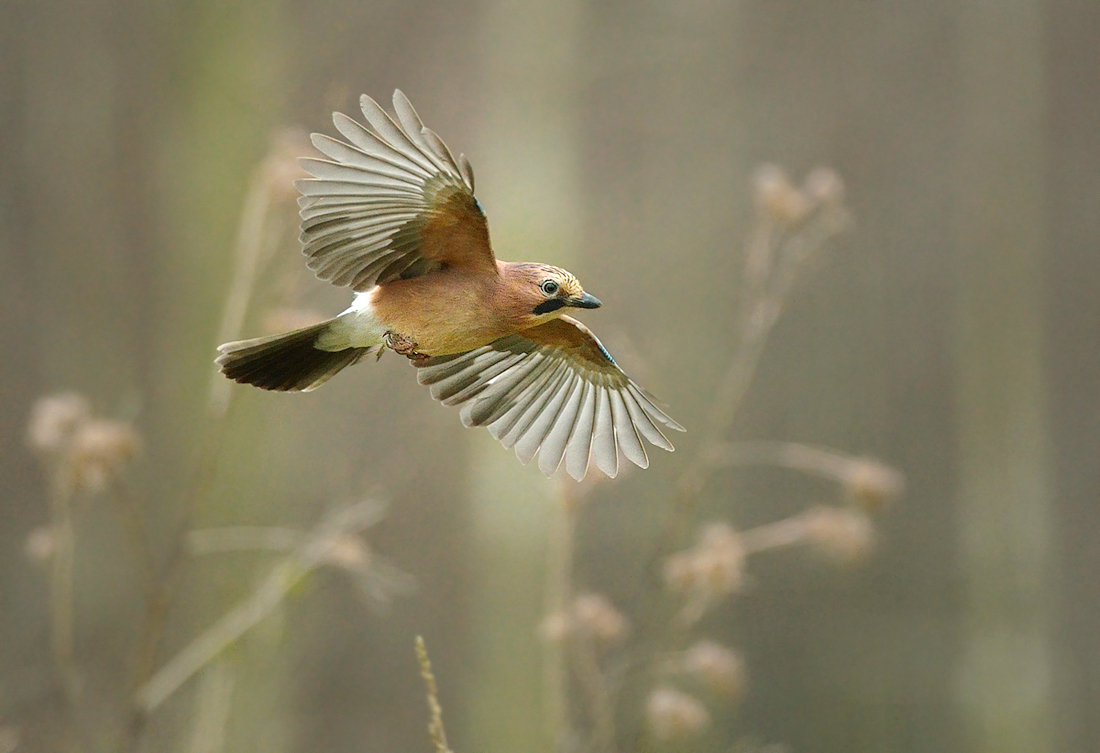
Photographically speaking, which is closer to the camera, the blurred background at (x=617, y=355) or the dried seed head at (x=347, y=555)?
the dried seed head at (x=347, y=555)

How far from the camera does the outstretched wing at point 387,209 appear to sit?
2.43 feet

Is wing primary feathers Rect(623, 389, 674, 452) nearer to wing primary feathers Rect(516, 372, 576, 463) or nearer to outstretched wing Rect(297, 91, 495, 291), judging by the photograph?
wing primary feathers Rect(516, 372, 576, 463)

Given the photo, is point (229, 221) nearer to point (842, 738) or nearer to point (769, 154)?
point (769, 154)

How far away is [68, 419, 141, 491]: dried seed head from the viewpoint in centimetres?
102

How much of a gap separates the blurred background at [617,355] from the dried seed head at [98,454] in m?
0.50

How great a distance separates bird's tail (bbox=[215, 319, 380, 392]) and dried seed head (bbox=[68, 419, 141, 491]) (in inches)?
8.9

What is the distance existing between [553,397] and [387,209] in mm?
365

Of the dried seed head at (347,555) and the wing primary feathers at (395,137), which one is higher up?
the wing primary feathers at (395,137)

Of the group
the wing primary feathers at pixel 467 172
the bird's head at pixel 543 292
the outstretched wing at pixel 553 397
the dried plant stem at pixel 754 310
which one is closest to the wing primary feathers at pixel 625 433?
the outstretched wing at pixel 553 397

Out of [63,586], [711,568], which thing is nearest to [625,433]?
[711,568]

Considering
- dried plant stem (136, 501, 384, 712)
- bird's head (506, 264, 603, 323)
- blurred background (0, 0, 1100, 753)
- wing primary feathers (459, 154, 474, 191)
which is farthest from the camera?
blurred background (0, 0, 1100, 753)

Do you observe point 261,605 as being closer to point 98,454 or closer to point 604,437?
point 98,454

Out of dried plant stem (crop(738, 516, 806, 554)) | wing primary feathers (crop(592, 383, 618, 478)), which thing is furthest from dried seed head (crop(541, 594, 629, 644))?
dried plant stem (crop(738, 516, 806, 554))

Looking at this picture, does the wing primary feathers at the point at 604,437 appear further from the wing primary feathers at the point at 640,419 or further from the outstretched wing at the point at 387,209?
the outstretched wing at the point at 387,209
